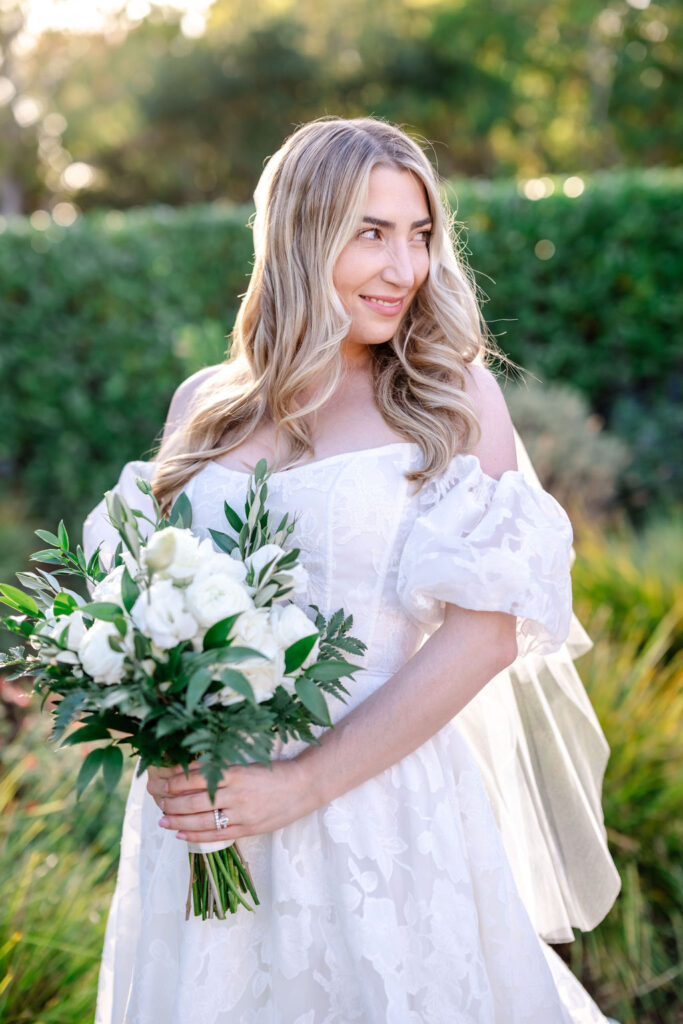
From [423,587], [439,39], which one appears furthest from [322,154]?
[439,39]

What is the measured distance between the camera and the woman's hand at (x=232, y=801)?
179cm

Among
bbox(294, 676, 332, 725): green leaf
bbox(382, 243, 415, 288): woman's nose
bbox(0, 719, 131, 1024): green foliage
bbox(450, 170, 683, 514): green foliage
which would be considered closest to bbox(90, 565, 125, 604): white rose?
bbox(294, 676, 332, 725): green leaf

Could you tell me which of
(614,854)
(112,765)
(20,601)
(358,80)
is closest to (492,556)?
(112,765)

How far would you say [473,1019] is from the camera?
1.90 meters

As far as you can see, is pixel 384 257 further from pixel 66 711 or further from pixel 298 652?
pixel 66 711

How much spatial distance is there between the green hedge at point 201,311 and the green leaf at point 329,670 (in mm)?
5600

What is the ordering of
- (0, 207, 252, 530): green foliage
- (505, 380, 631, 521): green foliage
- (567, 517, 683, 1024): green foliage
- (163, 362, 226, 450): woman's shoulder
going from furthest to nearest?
(0, 207, 252, 530): green foliage
(505, 380, 631, 521): green foliage
(567, 517, 683, 1024): green foliage
(163, 362, 226, 450): woman's shoulder

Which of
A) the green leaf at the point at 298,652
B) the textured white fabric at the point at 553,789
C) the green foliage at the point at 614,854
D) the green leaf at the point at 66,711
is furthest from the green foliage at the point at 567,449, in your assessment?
the green leaf at the point at 66,711

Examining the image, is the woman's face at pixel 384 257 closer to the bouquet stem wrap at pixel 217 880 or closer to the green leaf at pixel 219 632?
the green leaf at pixel 219 632

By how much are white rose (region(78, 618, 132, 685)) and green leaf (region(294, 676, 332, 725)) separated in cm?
30

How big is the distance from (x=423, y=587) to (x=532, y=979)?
89 cm

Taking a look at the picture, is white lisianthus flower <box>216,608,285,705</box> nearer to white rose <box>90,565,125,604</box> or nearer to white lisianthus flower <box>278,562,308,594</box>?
white lisianthus flower <box>278,562,308,594</box>

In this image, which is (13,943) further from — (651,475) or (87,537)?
(651,475)

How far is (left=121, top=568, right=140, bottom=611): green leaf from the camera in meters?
1.61
